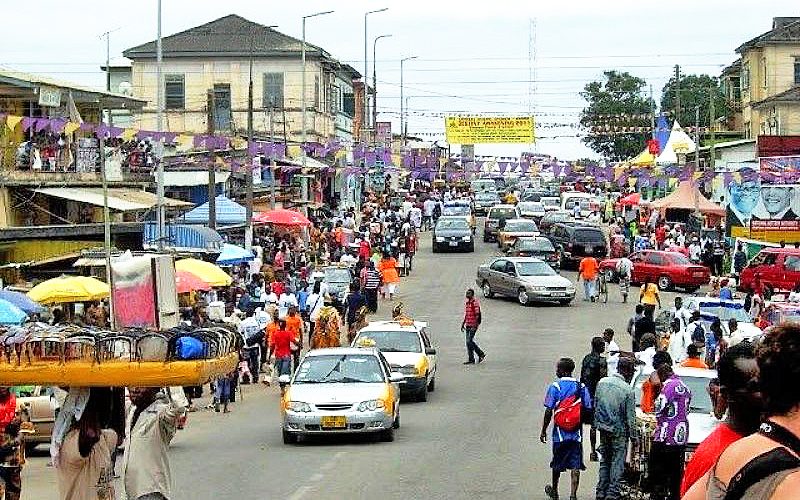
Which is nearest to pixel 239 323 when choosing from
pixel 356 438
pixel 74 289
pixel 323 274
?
pixel 74 289

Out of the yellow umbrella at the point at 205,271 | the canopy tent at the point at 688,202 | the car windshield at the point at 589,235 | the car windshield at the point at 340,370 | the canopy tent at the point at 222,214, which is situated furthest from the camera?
the canopy tent at the point at 688,202

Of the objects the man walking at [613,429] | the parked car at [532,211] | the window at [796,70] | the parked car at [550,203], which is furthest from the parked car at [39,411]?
the window at [796,70]

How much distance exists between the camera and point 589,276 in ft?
152

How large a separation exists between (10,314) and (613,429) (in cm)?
1151

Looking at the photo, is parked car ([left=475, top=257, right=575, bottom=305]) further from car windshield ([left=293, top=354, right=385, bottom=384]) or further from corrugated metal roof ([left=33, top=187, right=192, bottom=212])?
car windshield ([left=293, top=354, right=385, bottom=384])

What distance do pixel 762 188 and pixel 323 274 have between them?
56.1 feet

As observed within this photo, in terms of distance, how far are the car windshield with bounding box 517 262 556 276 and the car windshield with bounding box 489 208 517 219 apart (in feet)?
84.7

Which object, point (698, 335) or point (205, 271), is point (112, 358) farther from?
point (205, 271)

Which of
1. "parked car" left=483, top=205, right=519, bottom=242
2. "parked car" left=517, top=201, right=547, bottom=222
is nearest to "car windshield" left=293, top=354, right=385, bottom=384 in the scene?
"parked car" left=483, top=205, right=519, bottom=242

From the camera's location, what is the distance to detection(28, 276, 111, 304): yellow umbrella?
93.1 feet

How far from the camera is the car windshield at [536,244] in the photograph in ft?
182

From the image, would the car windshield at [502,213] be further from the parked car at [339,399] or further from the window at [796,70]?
the parked car at [339,399]

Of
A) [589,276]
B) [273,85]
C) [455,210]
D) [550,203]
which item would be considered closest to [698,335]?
[589,276]

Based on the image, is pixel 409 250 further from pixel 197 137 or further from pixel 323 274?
pixel 197 137
